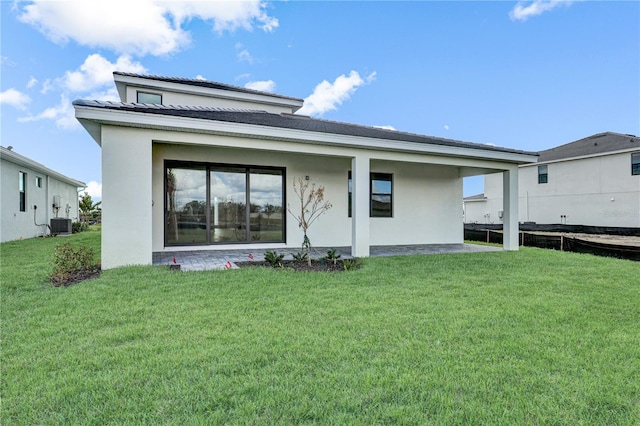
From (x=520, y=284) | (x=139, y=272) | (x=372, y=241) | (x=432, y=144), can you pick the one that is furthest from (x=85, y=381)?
(x=372, y=241)

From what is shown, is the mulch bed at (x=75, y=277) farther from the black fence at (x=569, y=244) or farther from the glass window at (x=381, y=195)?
the black fence at (x=569, y=244)

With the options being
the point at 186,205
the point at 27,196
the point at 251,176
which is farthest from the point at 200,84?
the point at 27,196

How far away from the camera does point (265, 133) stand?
7.12m

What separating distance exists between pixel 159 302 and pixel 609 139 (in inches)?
942

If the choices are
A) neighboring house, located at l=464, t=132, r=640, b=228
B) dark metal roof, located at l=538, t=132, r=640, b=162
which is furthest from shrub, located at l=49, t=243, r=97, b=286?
dark metal roof, located at l=538, t=132, r=640, b=162

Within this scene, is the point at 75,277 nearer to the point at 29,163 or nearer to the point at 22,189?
the point at 29,163

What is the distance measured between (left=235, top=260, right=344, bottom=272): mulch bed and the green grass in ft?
3.98

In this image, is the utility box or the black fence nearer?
the black fence

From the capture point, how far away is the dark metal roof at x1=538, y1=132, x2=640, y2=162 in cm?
1690

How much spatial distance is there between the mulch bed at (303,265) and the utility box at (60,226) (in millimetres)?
14077

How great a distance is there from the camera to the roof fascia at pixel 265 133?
599 centimetres

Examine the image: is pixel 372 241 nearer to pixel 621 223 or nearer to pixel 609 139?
pixel 621 223

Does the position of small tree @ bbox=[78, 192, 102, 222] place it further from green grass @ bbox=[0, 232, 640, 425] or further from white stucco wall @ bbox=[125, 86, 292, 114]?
green grass @ bbox=[0, 232, 640, 425]

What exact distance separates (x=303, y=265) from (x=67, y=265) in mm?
4387
